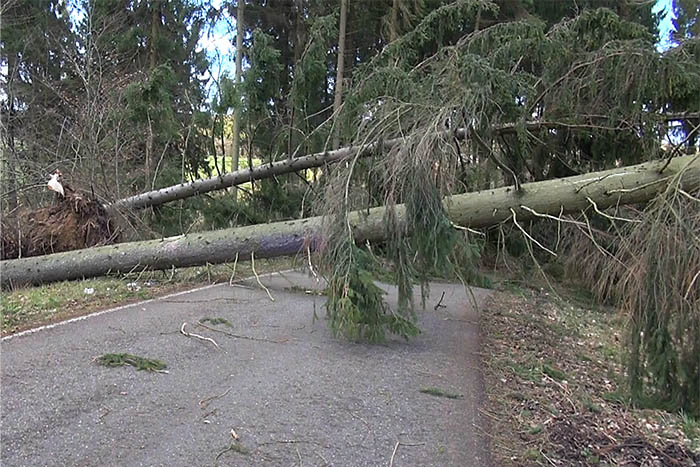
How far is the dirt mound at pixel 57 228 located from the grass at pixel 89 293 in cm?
105

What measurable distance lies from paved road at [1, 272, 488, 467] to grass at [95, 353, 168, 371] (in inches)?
3.3

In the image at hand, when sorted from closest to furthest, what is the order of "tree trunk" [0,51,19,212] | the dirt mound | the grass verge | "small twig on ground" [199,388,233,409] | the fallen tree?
the grass verge → "small twig on ground" [199,388,233,409] → the dirt mound → the fallen tree → "tree trunk" [0,51,19,212]

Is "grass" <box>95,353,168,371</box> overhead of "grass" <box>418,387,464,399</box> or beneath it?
overhead

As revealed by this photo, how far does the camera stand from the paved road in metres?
2.84

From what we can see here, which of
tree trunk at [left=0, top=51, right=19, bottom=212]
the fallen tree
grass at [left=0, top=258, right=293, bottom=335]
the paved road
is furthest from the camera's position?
tree trunk at [left=0, top=51, right=19, bottom=212]

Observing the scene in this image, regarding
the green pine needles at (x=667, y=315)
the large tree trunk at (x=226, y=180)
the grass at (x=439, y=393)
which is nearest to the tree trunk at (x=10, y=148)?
the large tree trunk at (x=226, y=180)

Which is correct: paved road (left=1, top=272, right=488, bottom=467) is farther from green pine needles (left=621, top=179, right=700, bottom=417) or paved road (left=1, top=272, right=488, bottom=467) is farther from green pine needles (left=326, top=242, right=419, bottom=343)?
green pine needles (left=621, top=179, right=700, bottom=417)

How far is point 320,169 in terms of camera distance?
344 inches

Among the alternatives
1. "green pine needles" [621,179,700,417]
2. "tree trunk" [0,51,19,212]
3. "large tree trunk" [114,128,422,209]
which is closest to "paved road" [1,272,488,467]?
"green pine needles" [621,179,700,417]

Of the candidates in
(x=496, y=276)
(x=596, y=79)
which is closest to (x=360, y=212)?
(x=596, y=79)

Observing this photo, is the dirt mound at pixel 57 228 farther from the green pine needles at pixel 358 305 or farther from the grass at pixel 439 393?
the grass at pixel 439 393

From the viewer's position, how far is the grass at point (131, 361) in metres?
3.94

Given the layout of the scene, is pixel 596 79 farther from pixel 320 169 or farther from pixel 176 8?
pixel 176 8


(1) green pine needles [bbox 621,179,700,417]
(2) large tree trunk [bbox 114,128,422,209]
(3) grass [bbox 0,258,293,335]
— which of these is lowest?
(3) grass [bbox 0,258,293,335]
